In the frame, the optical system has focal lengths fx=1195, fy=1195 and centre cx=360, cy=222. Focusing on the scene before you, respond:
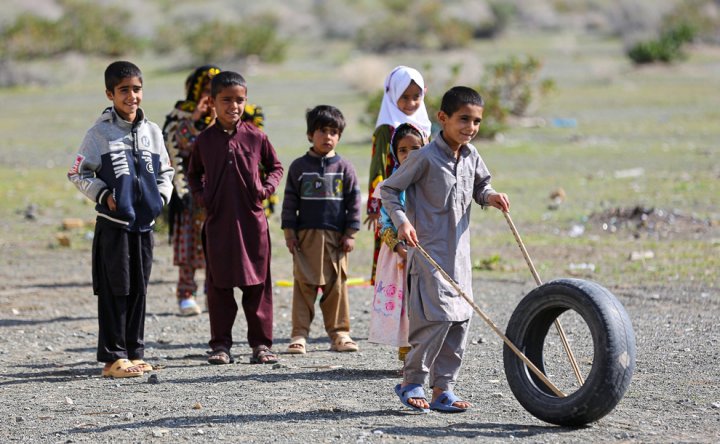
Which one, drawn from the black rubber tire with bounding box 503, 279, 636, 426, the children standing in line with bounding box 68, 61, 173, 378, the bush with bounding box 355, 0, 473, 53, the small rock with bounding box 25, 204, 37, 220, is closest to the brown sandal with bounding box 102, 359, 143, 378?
the children standing in line with bounding box 68, 61, 173, 378

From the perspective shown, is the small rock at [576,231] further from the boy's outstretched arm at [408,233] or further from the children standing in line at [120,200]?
the boy's outstretched arm at [408,233]

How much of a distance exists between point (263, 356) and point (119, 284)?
1098 mm

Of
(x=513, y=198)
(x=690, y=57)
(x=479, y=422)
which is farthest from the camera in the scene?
(x=690, y=57)

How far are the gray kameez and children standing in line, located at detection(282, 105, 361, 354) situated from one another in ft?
6.14

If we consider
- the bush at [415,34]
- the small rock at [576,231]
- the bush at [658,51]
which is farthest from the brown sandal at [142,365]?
the bush at [415,34]

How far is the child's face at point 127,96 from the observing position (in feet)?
24.6

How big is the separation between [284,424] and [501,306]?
4.18m

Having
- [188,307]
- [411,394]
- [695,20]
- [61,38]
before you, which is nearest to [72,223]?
[188,307]

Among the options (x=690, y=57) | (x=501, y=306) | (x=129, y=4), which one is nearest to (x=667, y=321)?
(x=501, y=306)

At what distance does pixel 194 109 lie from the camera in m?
9.59

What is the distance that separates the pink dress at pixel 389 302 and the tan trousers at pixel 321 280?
0.89 meters

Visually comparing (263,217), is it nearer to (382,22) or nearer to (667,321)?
(667,321)

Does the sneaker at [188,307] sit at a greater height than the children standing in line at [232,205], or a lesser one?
lesser

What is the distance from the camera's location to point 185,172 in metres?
9.68
